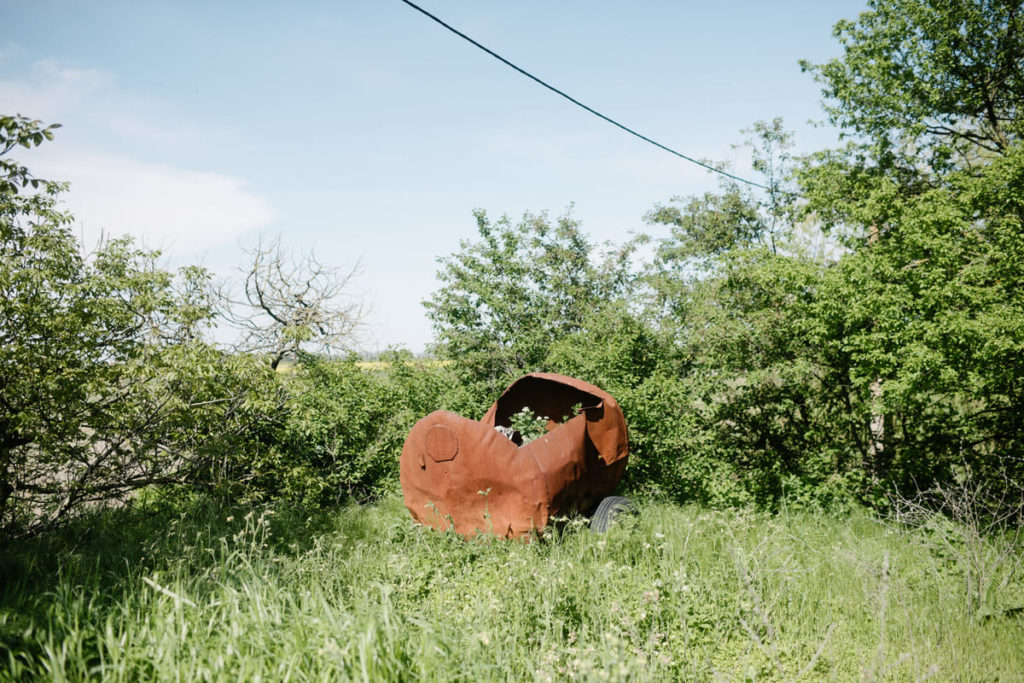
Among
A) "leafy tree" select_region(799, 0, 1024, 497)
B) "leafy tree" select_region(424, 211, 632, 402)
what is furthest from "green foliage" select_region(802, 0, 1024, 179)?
"leafy tree" select_region(424, 211, 632, 402)

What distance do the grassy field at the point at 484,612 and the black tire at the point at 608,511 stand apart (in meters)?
0.15

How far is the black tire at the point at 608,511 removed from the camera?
18.3ft

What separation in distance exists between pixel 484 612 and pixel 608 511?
227 cm

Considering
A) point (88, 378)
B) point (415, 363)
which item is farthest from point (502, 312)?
point (88, 378)

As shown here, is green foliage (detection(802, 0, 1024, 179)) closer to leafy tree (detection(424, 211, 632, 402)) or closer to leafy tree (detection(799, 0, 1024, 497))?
leafy tree (detection(799, 0, 1024, 497))

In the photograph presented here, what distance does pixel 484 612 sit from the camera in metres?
3.77

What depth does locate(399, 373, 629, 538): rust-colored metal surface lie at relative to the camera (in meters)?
5.10

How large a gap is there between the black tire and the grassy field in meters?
0.15

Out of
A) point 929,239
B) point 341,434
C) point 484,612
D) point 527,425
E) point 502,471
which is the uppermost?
point 929,239

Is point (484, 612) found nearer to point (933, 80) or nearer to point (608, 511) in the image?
point (608, 511)

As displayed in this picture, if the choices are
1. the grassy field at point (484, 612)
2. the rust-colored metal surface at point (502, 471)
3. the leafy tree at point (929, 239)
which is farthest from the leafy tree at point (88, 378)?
the leafy tree at point (929, 239)

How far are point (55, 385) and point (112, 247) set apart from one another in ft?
6.05

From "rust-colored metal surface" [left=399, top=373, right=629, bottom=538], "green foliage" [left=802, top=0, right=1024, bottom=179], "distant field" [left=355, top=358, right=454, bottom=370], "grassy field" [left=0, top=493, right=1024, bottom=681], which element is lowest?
"grassy field" [left=0, top=493, right=1024, bottom=681]

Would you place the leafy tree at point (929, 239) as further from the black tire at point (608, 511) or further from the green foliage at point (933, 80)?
the black tire at point (608, 511)
